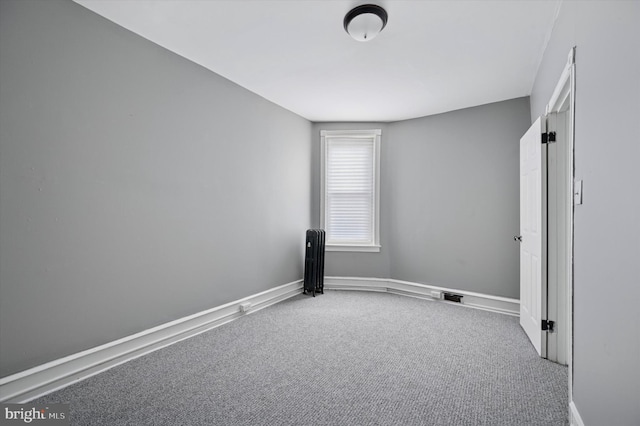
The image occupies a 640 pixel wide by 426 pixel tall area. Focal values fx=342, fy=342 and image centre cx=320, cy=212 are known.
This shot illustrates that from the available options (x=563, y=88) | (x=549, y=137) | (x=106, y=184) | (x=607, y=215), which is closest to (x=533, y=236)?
(x=549, y=137)

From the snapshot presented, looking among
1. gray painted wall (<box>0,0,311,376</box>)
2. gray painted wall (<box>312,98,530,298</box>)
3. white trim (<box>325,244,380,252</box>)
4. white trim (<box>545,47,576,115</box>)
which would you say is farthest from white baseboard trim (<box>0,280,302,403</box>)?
white trim (<box>545,47,576,115</box>)

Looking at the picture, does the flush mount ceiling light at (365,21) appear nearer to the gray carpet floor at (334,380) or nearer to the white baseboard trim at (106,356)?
the gray carpet floor at (334,380)

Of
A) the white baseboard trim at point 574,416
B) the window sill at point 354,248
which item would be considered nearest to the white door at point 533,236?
the white baseboard trim at point 574,416

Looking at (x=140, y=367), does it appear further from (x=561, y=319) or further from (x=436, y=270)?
(x=436, y=270)

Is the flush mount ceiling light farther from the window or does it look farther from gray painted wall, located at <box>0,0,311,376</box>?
the window

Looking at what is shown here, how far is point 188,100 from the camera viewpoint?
323 cm

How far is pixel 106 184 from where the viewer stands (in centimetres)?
255

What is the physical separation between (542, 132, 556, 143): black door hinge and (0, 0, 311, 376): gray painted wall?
2.95 metres

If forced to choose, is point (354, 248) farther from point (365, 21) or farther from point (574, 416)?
point (574, 416)

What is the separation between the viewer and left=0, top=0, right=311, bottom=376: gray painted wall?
2.09 m

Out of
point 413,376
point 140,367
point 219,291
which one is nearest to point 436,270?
point 413,376

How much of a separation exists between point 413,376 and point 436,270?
8.43ft

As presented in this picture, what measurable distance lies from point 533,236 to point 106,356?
3606 millimetres

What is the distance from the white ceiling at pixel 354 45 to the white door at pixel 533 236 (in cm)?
76
